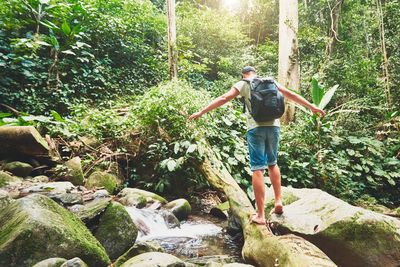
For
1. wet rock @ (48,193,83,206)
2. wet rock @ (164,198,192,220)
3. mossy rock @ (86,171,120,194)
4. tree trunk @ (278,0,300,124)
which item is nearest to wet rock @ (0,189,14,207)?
Result: wet rock @ (48,193,83,206)

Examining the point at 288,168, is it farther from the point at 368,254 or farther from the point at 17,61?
the point at 17,61

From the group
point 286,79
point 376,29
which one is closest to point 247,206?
point 286,79

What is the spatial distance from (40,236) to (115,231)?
1139 millimetres

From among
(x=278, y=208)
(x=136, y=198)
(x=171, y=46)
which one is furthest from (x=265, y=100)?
(x=171, y=46)

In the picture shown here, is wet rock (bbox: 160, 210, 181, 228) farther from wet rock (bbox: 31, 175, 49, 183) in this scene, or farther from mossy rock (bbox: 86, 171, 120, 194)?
wet rock (bbox: 31, 175, 49, 183)

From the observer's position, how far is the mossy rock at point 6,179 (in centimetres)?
499

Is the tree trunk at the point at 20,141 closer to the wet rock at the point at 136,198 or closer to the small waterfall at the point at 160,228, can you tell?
the wet rock at the point at 136,198

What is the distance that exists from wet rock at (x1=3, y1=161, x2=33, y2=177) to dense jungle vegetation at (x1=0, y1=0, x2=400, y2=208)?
3.40ft

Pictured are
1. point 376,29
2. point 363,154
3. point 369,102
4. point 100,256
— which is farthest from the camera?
point 376,29

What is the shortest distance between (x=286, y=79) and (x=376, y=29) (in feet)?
16.2

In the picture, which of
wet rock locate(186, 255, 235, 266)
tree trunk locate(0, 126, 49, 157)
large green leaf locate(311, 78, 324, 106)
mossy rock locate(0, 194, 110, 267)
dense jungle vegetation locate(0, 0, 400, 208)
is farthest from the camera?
large green leaf locate(311, 78, 324, 106)

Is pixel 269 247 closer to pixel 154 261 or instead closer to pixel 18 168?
Result: pixel 154 261

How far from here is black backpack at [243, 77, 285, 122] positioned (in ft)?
11.0

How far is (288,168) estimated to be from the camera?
23.1 ft
